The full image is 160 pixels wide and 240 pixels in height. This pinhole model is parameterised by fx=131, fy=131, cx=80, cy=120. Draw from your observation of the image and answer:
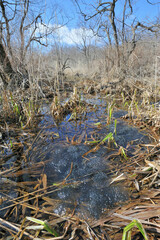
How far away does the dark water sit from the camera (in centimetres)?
107

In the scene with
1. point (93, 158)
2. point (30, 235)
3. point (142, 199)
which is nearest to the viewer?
point (30, 235)

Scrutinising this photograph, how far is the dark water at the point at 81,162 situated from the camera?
3.52 feet

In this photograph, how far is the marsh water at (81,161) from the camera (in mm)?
1077

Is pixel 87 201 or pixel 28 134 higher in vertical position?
pixel 28 134

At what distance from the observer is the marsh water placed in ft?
3.53

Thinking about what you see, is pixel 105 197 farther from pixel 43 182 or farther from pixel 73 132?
pixel 73 132

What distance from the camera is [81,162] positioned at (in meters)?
1.52

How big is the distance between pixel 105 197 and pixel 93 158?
0.50 m

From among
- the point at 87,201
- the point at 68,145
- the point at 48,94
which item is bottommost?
the point at 87,201

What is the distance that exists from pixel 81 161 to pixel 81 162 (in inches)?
0.7

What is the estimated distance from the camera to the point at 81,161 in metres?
1.54

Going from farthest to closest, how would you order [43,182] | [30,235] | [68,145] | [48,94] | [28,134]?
[48,94] → [28,134] → [68,145] → [43,182] → [30,235]

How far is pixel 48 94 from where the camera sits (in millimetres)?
4480

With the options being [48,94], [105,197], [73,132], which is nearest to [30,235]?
[105,197]
